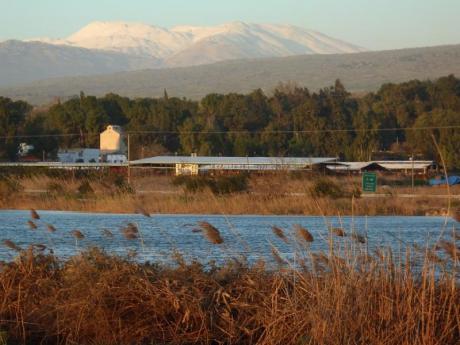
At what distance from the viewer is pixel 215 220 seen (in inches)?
1591

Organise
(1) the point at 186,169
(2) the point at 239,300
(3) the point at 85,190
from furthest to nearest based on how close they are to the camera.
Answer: (1) the point at 186,169 < (3) the point at 85,190 < (2) the point at 239,300

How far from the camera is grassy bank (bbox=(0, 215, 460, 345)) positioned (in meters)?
11.7

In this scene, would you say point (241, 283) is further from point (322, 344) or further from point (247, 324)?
point (322, 344)

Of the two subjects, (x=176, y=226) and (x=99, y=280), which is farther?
(x=176, y=226)

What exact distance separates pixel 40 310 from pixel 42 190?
47660mm

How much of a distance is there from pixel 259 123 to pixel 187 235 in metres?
98.5

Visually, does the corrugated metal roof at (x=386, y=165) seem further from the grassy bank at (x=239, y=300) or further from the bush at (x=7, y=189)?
the grassy bank at (x=239, y=300)

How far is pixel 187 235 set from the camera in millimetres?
30047

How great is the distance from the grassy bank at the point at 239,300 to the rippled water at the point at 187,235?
175 centimetres

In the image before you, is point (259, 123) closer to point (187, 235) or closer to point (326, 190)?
point (326, 190)

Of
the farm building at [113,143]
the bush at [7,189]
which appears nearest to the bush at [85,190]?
the bush at [7,189]

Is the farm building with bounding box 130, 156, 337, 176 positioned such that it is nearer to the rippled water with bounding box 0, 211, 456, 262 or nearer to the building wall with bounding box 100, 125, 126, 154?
the building wall with bounding box 100, 125, 126, 154

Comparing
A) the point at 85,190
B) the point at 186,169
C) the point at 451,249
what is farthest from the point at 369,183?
the point at 451,249

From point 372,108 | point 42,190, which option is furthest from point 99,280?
point 372,108
